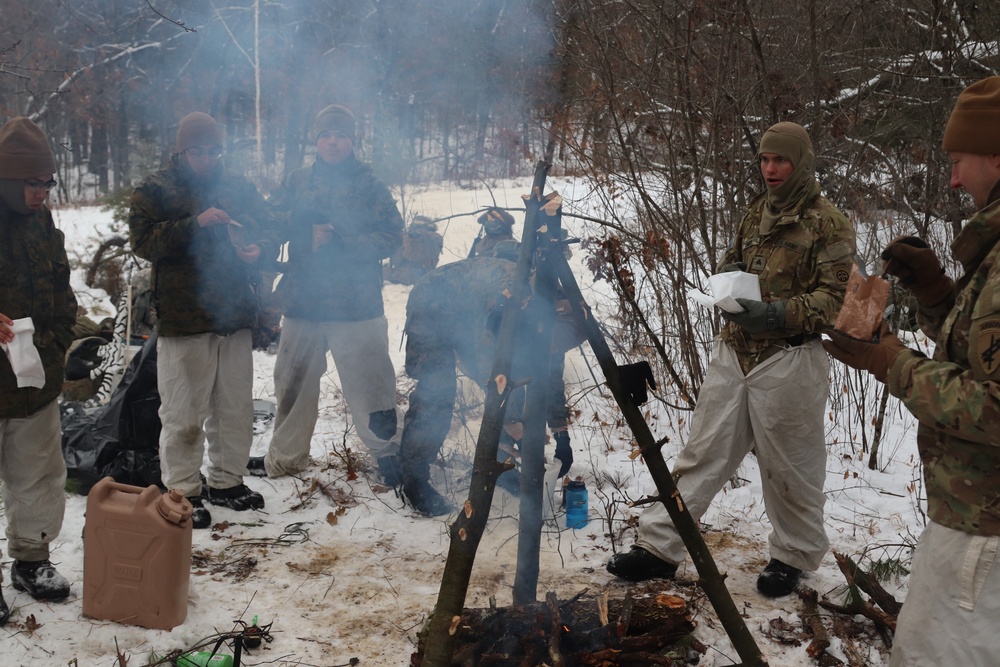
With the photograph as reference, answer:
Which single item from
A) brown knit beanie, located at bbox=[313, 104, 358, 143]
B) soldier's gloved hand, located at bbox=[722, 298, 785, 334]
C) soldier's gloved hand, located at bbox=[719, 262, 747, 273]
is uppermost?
brown knit beanie, located at bbox=[313, 104, 358, 143]

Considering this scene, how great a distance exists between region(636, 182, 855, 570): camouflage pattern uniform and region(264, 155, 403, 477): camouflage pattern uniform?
6.98 feet

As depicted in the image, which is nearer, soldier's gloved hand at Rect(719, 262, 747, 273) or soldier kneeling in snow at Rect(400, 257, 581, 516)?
soldier's gloved hand at Rect(719, 262, 747, 273)

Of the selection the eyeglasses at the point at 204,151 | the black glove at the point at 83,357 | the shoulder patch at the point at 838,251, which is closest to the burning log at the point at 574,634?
the shoulder patch at the point at 838,251

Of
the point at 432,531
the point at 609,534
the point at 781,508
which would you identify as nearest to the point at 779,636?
the point at 781,508

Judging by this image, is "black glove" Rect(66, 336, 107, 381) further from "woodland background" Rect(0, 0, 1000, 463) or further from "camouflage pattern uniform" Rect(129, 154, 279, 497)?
"camouflage pattern uniform" Rect(129, 154, 279, 497)

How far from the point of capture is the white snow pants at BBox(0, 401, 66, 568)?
355 cm

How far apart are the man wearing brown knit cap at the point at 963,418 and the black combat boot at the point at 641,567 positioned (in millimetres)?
Answer: 1538

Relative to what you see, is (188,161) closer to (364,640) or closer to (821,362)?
(364,640)

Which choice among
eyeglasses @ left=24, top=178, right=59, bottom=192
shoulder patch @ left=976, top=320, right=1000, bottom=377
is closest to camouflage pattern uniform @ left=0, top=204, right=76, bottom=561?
eyeglasses @ left=24, top=178, right=59, bottom=192

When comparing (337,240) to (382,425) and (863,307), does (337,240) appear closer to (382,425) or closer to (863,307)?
(382,425)

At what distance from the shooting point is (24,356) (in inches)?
126

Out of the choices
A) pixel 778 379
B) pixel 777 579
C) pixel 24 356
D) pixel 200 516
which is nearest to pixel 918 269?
pixel 778 379

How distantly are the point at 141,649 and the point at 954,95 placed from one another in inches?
244

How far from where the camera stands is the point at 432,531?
4598 millimetres
